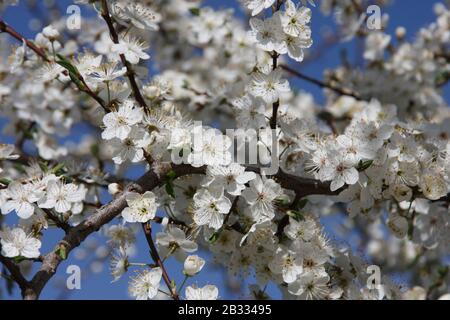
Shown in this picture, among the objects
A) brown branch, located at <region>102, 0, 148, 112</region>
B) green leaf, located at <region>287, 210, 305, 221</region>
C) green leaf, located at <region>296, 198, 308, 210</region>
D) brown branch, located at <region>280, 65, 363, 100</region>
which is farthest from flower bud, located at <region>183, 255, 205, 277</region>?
brown branch, located at <region>280, 65, 363, 100</region>

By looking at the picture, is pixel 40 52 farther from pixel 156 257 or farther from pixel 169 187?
pixel 156 257

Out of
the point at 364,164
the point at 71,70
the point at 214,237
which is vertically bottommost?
the point at 214,237

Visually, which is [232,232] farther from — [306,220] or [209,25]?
[209,25]

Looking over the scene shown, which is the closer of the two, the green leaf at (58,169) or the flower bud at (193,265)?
the flower bud at (193,265)

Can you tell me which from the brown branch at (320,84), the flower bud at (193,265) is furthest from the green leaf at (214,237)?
the brown branch at (320,84)

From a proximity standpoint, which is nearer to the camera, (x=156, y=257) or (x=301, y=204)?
(x=156, y=257)

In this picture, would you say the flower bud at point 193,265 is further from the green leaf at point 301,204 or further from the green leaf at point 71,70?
the green leaf at point 71,70

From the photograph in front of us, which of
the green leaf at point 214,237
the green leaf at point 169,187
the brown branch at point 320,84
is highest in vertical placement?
the green leaf at point 169,187

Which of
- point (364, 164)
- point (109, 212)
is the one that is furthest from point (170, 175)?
point (364, 164)

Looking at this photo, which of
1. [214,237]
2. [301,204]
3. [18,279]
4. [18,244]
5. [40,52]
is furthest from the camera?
[40,52]

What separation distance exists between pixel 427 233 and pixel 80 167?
1659 mm

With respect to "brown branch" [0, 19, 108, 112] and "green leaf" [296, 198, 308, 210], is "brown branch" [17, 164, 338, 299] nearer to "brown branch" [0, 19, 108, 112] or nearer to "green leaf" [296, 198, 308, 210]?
"green leaf" [296, 198, 308, 210]

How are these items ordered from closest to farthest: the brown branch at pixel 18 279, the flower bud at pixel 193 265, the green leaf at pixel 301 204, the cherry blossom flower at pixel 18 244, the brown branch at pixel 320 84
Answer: the brown branch at pixel 18 279 → the cherry blossom flower at pixel 18 244 → the flower bud at pixel 193 265 → the green leaf at pixel 301 204 → the brown branch at pixel 320 84

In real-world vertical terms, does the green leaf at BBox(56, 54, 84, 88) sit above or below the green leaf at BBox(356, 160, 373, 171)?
above
